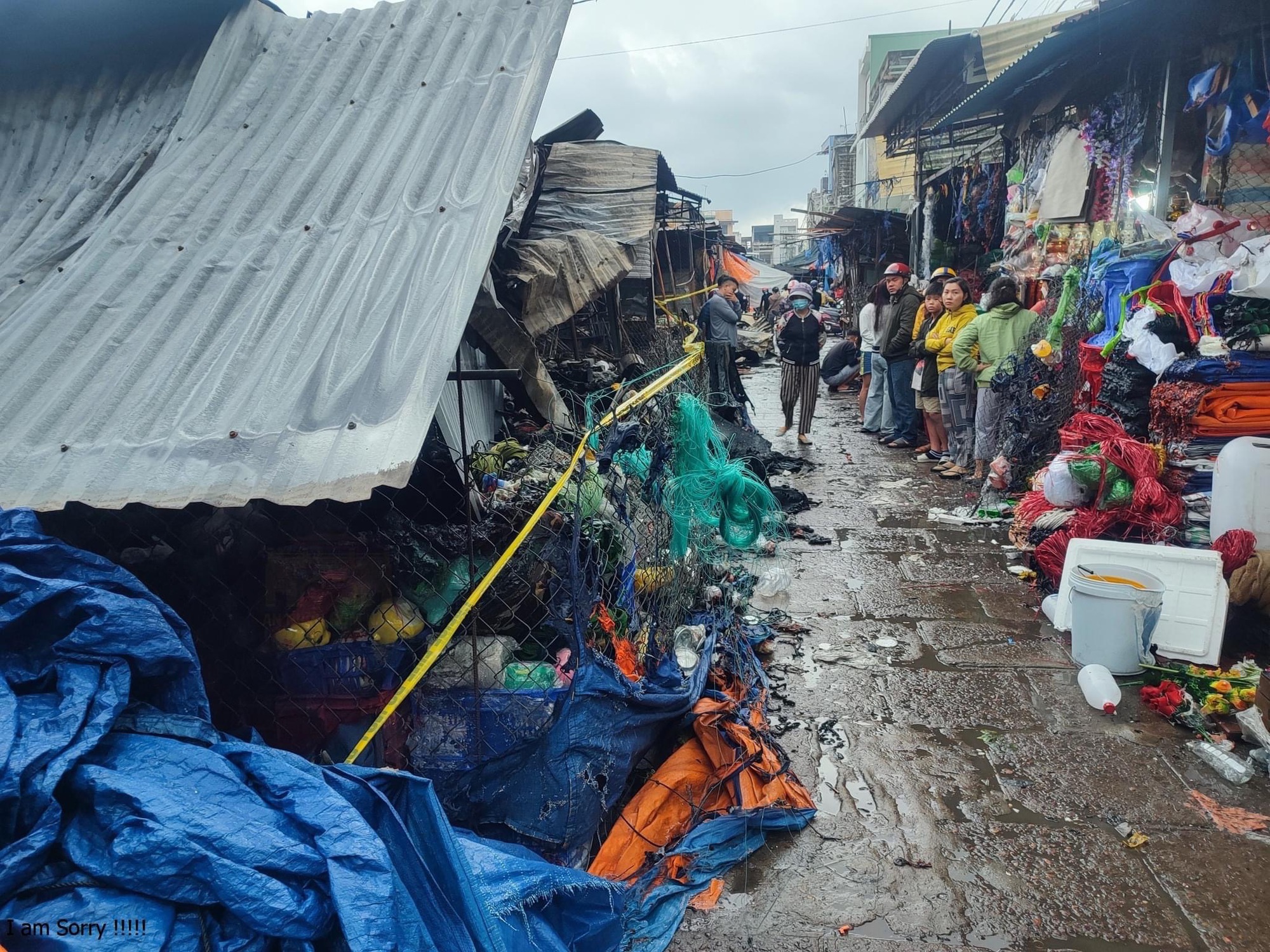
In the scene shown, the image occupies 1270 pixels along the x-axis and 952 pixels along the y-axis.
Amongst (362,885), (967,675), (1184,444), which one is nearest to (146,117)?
(362,885)

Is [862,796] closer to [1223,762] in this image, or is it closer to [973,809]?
[973,809]

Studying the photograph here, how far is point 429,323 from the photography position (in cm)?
232

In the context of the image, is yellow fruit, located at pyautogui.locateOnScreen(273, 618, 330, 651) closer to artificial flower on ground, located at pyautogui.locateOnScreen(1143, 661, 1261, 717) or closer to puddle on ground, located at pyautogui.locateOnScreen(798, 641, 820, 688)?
puddle on ground, located at pyautogui.locateOnScreen(798, 641, 820, 688)

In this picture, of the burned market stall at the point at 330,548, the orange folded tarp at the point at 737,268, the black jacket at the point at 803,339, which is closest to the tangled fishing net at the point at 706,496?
the burned market stall at the point at 330,548

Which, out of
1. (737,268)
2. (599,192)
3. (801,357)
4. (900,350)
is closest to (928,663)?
(599,192)

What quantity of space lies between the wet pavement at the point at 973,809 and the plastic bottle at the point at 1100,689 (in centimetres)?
6

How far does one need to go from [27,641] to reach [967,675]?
415 centimetres

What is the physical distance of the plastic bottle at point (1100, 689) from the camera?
3709mm

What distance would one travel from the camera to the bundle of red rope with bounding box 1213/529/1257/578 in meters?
4.16

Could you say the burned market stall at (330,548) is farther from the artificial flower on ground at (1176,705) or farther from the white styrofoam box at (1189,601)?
the white styrofoam box at (1189,601)

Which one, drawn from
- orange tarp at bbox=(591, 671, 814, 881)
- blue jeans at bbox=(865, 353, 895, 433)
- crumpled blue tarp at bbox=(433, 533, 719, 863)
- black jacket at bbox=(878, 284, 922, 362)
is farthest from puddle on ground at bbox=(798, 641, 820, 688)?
blue jeans at bbox=(865, 353, 895, 433)

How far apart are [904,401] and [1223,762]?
6.87 metres

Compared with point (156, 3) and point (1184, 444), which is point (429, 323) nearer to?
point (156, 3)

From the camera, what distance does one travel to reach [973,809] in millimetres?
3092
